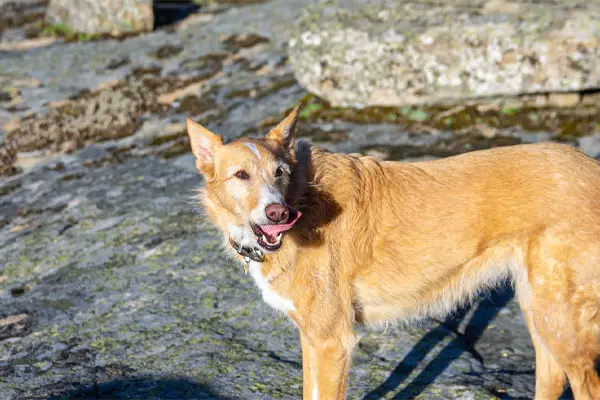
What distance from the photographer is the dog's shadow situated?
21.1ft

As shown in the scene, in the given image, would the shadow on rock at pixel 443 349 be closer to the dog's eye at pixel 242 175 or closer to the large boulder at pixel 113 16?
the dog's eye at pixel 242 175

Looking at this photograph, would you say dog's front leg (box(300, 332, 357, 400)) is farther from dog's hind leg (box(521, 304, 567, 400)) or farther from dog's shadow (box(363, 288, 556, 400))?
dog's hind leg (box(521, 304, 567, 400))

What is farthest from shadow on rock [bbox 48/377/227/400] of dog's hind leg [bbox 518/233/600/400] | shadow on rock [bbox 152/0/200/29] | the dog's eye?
shadow on rock [bbox 152/0/200/29]

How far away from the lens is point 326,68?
11906 mm

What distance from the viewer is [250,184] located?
5.51 m

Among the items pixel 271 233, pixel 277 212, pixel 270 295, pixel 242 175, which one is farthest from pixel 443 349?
pixel 242 175

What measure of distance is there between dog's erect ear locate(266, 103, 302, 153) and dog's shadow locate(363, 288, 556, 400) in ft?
7.89

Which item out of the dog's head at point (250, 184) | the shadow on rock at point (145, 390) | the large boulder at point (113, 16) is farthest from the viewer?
the large boulder at point (113, 16)

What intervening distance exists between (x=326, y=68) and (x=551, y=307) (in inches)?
285

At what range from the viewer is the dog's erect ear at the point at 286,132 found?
5848 millimetres

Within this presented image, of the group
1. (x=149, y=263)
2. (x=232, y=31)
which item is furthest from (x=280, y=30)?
(x=149, y=263)

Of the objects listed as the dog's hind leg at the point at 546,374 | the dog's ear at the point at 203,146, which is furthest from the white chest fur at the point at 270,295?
the dog's hind leg at the point at 546,374

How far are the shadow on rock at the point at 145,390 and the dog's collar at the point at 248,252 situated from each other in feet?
4.16

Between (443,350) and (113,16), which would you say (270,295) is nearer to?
(443,350)
